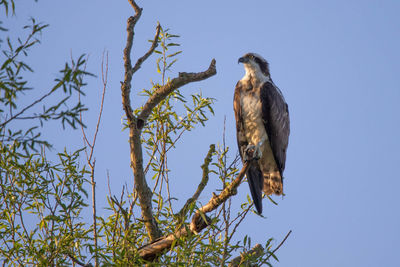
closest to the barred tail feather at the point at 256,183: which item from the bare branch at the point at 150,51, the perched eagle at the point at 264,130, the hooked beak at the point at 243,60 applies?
the perched eagle at the point at 264,130

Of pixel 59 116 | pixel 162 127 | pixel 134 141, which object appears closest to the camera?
pixel 59 116

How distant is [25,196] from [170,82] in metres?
1.91

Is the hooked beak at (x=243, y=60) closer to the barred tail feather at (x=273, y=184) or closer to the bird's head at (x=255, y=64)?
the bird's head at (x=255, y=64)

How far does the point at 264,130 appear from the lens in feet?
23.4

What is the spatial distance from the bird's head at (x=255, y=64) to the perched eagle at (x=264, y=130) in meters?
0.38

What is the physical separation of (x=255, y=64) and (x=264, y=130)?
1200 mm

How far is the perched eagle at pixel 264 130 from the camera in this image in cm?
706

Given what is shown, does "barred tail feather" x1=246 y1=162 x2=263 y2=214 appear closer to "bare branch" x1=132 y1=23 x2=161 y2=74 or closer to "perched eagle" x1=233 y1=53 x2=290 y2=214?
"perched eagle" x1=233 y1=53 x2=290 y2=214

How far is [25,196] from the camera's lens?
4.77m

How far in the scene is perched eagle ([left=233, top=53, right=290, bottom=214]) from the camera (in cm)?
706

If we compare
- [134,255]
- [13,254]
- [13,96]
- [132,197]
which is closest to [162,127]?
[132,197]

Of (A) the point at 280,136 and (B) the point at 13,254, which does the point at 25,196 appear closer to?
(B) the point at 13,254

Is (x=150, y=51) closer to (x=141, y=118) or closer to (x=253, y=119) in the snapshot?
(x=141, y=118)

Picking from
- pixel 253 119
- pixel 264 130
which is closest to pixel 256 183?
pixel 264 130
